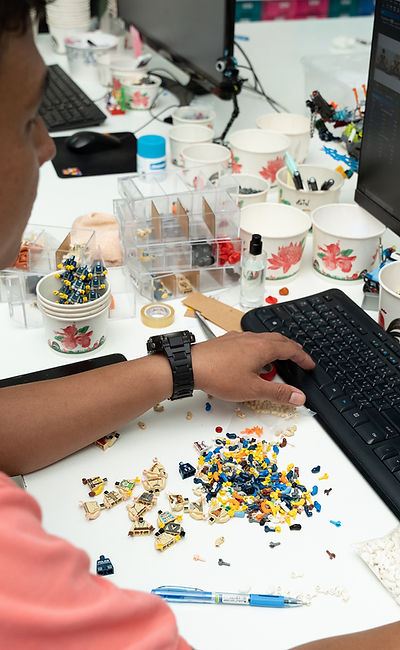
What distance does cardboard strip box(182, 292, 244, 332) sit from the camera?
1108 millimetres

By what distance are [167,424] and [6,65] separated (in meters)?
0.53

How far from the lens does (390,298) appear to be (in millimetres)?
1015

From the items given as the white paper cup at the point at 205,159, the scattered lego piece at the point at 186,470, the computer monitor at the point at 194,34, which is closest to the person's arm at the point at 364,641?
the scattered lego piece at the point at 186,470

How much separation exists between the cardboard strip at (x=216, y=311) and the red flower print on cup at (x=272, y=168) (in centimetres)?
45

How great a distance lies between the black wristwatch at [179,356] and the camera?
3.01 ft

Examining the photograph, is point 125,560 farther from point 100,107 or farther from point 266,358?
point 100,107

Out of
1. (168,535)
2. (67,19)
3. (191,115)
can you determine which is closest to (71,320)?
(168,535)

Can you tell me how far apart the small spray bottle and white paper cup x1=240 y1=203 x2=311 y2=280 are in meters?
0.04

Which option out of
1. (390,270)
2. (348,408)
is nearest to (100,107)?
(390,270)

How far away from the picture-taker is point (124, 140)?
183 centimetres

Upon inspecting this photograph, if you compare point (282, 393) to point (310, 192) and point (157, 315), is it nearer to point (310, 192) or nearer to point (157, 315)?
point (157, 315)

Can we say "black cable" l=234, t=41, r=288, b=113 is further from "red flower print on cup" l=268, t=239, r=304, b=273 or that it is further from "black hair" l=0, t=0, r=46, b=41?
"black hair" l=0, t=0, r=46, b=41

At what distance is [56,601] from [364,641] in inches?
12.9

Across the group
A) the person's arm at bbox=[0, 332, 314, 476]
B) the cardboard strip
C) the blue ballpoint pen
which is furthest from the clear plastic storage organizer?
the blue ballpoint pen
